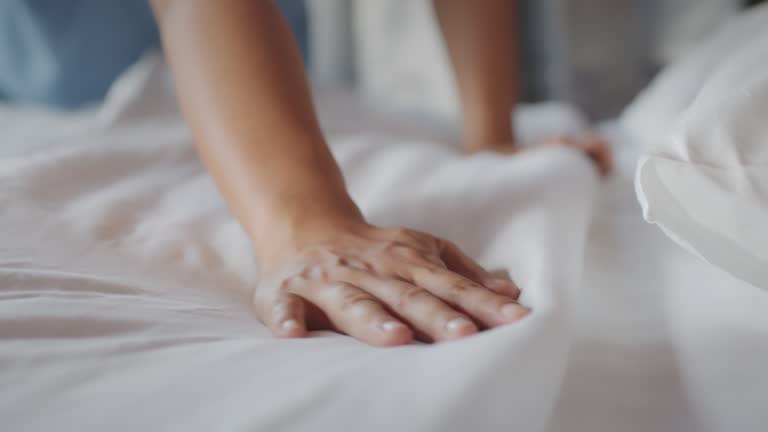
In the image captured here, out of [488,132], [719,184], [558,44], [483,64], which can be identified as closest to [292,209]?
[719,184]

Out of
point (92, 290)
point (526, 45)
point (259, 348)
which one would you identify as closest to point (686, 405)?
point (259, 348)

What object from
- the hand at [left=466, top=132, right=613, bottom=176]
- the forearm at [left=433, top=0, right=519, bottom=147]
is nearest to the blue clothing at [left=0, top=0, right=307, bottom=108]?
the forearm at [left=433, top=0, right=519, bottom=147]

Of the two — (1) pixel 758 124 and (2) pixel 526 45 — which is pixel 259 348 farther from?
(2) pixel 526 45

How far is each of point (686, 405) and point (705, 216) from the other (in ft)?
0.31

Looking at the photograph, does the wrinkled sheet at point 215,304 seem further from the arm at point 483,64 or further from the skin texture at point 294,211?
the arm at point 483,64

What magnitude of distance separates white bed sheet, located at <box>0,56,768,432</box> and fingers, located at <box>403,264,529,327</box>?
13 millimetres

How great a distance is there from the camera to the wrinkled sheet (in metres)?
0.24

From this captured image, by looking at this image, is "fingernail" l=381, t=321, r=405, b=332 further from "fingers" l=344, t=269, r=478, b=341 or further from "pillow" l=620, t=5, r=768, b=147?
"pillow" l=620, t=5, r=768, b=147

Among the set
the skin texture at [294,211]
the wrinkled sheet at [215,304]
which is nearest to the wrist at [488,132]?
the wrinkled sheet at [215,304]

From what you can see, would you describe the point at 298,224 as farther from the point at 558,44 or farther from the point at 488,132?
the point at 558,44

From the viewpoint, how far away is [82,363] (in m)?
0.27

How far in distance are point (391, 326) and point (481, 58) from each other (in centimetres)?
83

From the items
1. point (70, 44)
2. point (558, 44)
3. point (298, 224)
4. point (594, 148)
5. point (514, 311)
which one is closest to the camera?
point (514, 311)

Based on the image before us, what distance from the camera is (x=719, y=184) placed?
1.03ft
